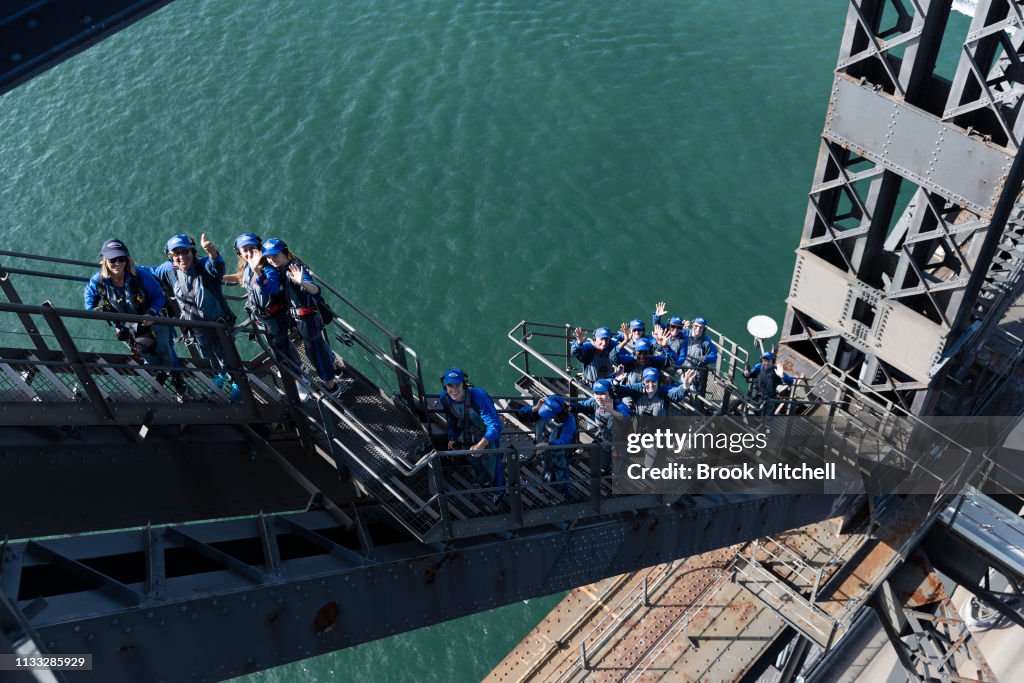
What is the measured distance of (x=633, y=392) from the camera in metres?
→ 14.5

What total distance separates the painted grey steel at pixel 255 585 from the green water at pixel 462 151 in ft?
42.7

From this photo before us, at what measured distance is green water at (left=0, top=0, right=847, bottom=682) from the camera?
30203mm

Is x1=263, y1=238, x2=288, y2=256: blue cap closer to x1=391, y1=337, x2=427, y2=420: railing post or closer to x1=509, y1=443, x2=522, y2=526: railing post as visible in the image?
x1=391, y1=337, x2=427, y2=420: railing post

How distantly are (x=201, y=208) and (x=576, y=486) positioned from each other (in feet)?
77.1

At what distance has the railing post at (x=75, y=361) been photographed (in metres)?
9.11

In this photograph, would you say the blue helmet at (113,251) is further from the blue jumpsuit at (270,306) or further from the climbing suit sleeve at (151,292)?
the blue jumpsuit at (270,306)

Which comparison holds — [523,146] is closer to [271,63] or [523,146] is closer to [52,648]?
[271,63]

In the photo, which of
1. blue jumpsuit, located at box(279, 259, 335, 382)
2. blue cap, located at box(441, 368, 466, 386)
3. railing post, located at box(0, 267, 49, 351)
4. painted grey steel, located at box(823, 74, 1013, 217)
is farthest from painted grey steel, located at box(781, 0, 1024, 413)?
railing post, located at box(0, 267, 49, 351)

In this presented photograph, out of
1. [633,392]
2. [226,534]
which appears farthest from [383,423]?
[633,392]

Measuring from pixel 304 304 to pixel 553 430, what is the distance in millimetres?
3858

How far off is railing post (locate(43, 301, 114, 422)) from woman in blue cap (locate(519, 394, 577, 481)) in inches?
209

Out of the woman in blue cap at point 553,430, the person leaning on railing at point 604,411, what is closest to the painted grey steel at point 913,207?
the person leaning on railing at point 604,411

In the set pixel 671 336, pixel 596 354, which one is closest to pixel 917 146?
pixel 671 336

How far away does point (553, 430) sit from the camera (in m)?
13.1
